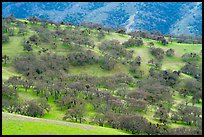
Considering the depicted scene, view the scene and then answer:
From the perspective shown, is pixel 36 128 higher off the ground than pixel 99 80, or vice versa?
pixel 36 128

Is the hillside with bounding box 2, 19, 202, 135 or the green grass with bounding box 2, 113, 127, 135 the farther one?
the hillside with bounding box 2, 19, 202, 135

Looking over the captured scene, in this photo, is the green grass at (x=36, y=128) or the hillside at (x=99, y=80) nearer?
the green grass at (x=36, y=128)

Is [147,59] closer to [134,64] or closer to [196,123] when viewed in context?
[134,64]

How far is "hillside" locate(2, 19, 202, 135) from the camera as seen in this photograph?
73.8 metres

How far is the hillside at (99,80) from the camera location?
73812mm

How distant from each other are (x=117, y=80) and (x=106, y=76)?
834 cm

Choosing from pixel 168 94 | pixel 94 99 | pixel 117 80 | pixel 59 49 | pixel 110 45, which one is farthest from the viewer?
pixel 110 45

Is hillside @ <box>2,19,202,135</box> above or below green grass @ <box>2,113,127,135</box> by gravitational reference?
below

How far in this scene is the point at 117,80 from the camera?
11300cm

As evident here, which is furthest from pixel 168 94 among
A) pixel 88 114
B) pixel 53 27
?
pixel 53 27

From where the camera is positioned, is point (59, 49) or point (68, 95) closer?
point (68, 95)

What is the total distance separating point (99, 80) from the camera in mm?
112562

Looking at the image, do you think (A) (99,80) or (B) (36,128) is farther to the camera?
(A) (99,80)

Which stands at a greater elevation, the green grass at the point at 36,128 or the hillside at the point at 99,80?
the green grass at the point at 36,128
